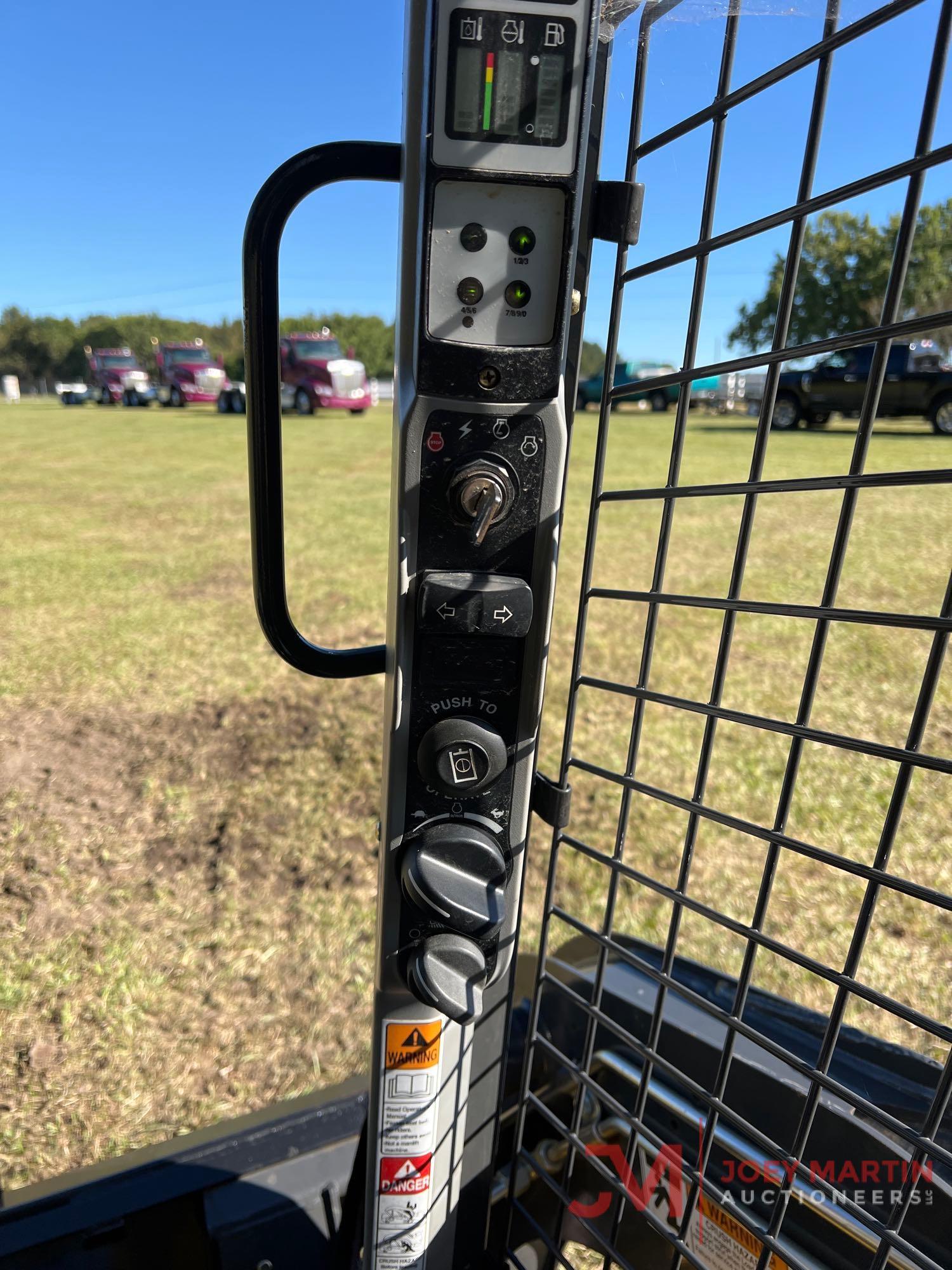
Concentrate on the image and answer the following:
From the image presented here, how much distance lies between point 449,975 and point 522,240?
70 centimetres

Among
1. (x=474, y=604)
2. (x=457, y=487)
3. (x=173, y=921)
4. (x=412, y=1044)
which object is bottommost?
(x=173, y=921)

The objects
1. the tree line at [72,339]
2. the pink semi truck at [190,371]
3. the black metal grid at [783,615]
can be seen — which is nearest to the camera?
the black metal grid at [783,615]

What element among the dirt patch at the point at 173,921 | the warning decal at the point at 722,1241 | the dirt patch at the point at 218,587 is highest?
the warning decal at the point at 722,1241

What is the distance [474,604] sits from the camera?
710mm

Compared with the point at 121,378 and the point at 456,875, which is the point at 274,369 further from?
the point at 121,378

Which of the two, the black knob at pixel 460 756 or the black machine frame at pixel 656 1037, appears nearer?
the black machine frame at pixel 656 1037

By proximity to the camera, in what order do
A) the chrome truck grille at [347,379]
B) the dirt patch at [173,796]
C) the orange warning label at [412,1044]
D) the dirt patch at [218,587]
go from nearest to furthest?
the orange warning label at [412,1044], the dirt patch at [173,796], the dirt patch at [218,587], the chrome truck grille at [347,379]

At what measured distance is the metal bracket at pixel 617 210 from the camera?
2.31ft

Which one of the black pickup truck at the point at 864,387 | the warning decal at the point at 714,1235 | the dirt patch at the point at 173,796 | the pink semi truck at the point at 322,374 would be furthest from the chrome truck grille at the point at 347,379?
the warning decal at the point at 714,1235

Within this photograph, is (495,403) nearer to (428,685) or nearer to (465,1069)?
(428,685)

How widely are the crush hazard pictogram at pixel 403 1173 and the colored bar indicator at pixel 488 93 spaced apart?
41.5 inches

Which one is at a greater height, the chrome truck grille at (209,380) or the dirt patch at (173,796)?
the chrome truck grille at (209,380)

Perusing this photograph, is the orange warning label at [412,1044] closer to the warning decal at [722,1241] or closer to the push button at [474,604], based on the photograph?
the warning decal at [722,1241]

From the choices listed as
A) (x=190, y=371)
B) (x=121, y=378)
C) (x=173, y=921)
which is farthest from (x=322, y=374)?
(x=173, y=921)
